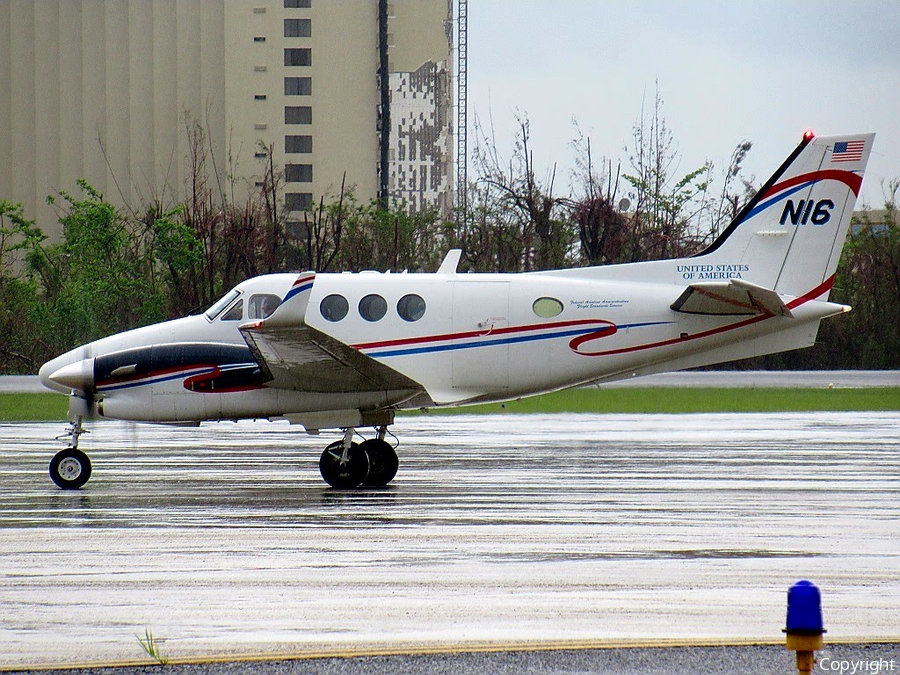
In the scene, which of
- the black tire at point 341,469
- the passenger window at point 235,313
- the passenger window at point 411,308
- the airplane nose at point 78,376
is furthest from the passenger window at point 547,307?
the airplane nose at point 78,376

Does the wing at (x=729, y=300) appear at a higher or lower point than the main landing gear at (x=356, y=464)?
higher

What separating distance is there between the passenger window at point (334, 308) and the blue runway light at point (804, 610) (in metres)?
10.7

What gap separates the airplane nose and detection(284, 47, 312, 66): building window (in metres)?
72.7

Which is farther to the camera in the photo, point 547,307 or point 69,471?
point 547,307

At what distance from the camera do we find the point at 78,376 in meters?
15.1

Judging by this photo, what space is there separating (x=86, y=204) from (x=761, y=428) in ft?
104

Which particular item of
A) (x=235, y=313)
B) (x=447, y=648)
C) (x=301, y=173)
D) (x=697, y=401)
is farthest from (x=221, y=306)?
(x=301, y=173)

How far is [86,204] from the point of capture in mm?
48125

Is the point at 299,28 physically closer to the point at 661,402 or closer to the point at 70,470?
the point at 661,402

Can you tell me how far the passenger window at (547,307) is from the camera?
51.5 feet

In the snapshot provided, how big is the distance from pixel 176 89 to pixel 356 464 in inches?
2944

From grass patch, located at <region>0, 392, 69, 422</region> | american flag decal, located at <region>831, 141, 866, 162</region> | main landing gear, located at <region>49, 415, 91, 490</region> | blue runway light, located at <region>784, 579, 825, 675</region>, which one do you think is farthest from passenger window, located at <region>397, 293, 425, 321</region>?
grass patch, located at <region>0, 392, 69, 422</region>

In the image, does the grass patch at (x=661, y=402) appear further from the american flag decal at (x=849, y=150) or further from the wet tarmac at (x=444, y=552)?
the american flag decal at (x=849, y=150)

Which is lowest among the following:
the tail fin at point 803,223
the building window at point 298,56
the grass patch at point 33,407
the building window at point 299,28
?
the grass patch at point 33,407
